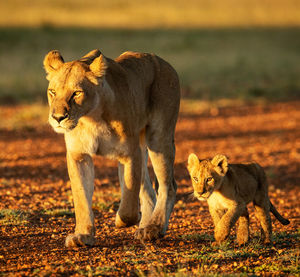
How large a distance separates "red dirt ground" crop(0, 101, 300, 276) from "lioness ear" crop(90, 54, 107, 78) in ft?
5.25

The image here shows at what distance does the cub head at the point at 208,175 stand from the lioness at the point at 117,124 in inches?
23.0

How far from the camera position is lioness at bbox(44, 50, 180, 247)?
566 centimetres

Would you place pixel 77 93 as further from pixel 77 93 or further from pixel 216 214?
pixel 216 214

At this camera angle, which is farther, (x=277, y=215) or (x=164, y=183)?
(x=164, y=183)

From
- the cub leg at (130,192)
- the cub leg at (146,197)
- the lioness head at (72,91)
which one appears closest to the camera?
the lioness head at (72,91)


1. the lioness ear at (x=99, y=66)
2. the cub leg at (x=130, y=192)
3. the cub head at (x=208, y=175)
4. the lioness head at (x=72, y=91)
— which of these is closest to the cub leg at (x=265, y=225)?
the cub head at (x=208, y=175)

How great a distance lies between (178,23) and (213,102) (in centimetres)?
3344

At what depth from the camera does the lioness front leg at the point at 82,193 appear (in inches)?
237

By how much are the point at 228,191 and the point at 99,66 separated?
5.53ft

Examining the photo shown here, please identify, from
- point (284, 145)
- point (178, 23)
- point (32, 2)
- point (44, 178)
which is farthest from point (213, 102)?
point (32, 2)

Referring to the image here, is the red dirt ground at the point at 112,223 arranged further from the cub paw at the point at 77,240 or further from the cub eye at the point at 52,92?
the cub eye at the point at 52,92

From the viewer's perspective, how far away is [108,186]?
9.60m

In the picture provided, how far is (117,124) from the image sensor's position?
19.4ft

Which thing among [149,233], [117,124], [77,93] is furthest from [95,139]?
[149,233]
